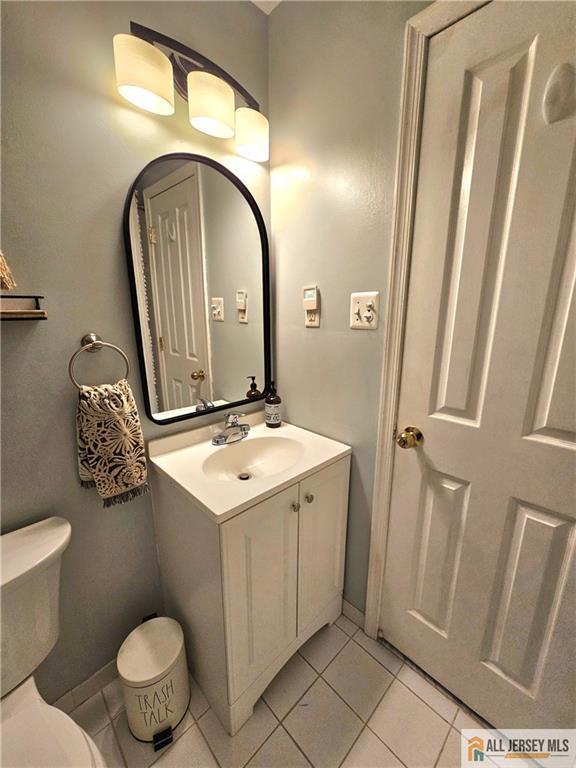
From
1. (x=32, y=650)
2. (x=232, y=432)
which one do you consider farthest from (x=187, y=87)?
(x=32, y=650)

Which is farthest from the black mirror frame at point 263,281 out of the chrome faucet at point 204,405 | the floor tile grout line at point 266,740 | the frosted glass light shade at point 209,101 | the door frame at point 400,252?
the floor tile grout line at point 266,740

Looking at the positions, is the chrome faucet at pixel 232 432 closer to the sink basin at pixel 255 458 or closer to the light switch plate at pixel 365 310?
the sink basin at pixel 255 458

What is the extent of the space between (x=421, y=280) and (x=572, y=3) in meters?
0.59

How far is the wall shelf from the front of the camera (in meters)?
0.75

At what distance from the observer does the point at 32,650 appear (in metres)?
0.83

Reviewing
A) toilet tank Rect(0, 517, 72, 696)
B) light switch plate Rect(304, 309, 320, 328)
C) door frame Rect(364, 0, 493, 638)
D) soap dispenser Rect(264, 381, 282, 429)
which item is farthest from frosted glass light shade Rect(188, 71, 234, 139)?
toilet tank Rect(0, 517, 72, 696)

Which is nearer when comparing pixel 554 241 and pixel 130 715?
pixel 554 241

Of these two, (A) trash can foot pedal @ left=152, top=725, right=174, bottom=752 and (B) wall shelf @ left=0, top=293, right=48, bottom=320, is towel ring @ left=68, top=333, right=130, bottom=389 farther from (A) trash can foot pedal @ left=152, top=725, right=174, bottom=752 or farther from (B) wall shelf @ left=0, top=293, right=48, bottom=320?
(A) trash can foot pedal @ left=152, top=725, right=174, bottom=752

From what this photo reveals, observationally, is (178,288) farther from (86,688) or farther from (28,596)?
(86,688)

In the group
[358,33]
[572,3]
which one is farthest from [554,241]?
[358,33]

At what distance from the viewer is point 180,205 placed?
1124 mm

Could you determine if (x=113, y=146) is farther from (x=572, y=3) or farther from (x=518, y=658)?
(x=518, y=658)

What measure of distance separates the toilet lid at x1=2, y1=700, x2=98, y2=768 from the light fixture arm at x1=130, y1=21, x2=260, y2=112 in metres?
1.80

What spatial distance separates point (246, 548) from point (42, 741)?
57cm
